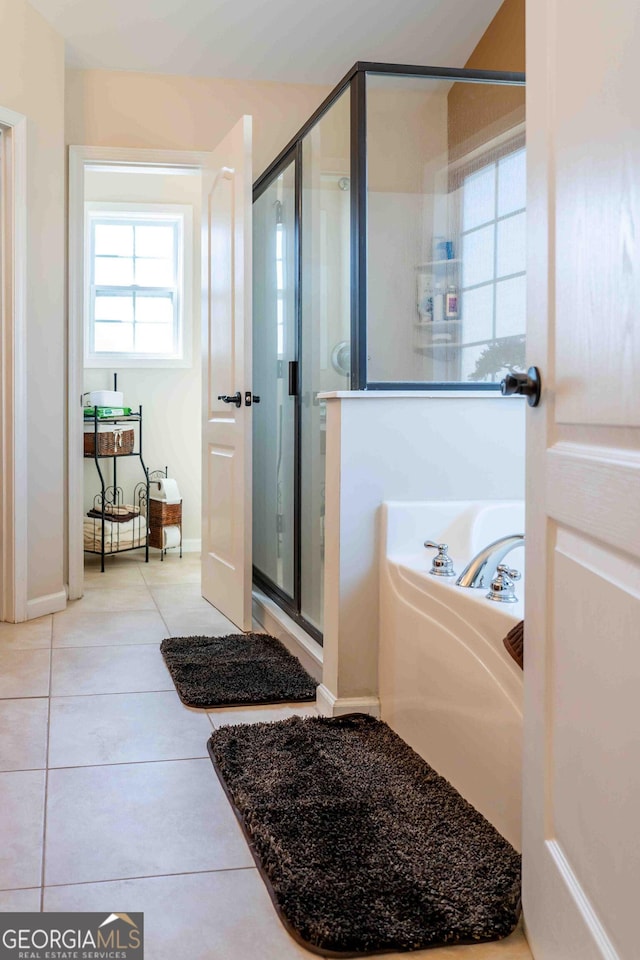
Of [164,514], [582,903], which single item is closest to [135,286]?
[164,514]

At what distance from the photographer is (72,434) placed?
4297mm

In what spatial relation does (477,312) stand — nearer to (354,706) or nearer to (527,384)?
(354,706)

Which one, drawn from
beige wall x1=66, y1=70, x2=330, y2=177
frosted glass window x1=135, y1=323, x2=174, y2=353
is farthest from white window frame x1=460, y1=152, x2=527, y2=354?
frosted glass window x1=135, y1=323, x2=174, y2=353

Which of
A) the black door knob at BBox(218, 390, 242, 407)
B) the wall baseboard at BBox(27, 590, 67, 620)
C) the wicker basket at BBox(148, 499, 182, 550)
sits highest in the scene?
the black door knob at BBox(218, 390, 242, 407)

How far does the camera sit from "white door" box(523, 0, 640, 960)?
1.02 m

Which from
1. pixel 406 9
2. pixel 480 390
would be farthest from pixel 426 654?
pixel 406 9

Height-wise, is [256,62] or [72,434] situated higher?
[256,62]

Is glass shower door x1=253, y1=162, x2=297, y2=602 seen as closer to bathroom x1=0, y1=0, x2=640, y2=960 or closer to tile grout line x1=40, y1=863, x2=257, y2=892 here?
bathroom x1=0, y1=0, x2=640, y2=960

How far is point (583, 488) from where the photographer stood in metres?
1.18

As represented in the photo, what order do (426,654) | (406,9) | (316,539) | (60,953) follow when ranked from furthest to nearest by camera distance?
(406,9), (316,539), (426,654), (60,953)

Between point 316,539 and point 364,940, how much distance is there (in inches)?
72.9

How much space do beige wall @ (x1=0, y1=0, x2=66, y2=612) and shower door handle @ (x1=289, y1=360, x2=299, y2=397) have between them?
1.16m

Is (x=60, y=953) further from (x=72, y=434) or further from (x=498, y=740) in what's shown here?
(x=72, y=434)

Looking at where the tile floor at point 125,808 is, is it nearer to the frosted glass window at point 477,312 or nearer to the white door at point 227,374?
the white door at point 227,374
